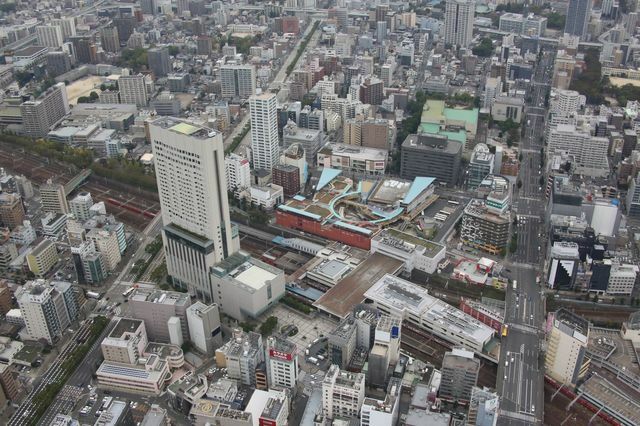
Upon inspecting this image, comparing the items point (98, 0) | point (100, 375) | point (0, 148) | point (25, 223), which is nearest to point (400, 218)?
point (100, 375)

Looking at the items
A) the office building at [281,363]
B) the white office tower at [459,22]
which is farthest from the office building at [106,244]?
the white office tower at [459,22]

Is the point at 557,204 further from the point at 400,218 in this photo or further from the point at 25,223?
the point at 25,223

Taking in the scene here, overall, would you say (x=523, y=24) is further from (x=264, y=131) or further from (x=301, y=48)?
(x=264, y=131)

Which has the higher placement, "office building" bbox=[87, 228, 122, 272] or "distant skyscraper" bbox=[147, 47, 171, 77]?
"distant skyscraper" bbox=[147, 47, 171, 77]

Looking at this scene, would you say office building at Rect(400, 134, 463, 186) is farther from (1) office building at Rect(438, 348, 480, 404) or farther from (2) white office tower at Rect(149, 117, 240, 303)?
(1) office building at Rect(438, 348, 480, 404)

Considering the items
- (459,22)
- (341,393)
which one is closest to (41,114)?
(341,393)

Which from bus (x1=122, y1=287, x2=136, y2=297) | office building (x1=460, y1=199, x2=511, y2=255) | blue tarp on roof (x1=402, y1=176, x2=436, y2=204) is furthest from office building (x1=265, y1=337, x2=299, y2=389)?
blue tarp on roof (x1=402, y1=176, x2=436, y2=204)

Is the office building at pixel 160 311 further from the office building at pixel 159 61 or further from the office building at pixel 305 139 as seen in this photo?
the office building at pixel 159 61
